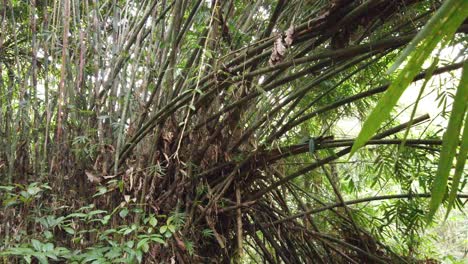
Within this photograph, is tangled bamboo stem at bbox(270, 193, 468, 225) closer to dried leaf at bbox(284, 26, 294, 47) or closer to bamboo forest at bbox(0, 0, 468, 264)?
bamboo forest at bbox(0, 0, 468, 264)

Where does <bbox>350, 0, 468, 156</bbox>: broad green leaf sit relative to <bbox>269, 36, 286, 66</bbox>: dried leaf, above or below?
below

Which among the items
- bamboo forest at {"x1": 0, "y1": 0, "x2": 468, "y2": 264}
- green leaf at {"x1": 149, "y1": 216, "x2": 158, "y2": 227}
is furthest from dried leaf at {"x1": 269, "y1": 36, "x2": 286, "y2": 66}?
green leaf at {"x1": 149, "y1": 216, "x2": 158, "y2": 227}

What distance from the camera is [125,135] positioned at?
1.50m

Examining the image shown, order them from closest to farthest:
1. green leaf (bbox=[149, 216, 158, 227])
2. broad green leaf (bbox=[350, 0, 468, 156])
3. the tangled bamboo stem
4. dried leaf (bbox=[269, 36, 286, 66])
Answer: broad green leaf (bbox=[350, 0, 468, 156]) < dried leaf (bbox=[269, 36, 286, 66]) < green leaf (bbox=[149, 216, 158, 227]) < the tangled bamboo stem

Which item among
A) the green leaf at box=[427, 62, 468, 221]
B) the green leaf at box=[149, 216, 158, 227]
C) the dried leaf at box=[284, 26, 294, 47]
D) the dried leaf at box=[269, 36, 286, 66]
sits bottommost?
the green leaf at box=[149, 216, 158, 227]

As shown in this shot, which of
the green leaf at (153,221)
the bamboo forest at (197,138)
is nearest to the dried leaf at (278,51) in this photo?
the bamboo forest at (197,138)

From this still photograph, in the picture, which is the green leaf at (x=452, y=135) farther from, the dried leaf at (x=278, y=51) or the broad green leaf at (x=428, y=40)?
the dried leaf at (x=278, y=51)

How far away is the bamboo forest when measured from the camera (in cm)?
113

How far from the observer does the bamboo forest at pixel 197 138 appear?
1135 mm

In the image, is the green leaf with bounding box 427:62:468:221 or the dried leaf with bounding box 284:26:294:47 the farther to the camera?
the dried leaf with bounding box 284:26:294:47

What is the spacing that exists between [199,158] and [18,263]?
63 centimetres

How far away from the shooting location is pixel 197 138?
1.38m

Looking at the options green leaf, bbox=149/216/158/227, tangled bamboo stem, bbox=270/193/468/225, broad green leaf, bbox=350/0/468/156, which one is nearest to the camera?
broad green leaf, bbox=350/0/468/156

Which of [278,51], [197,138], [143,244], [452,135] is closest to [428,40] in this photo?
[452,135]
